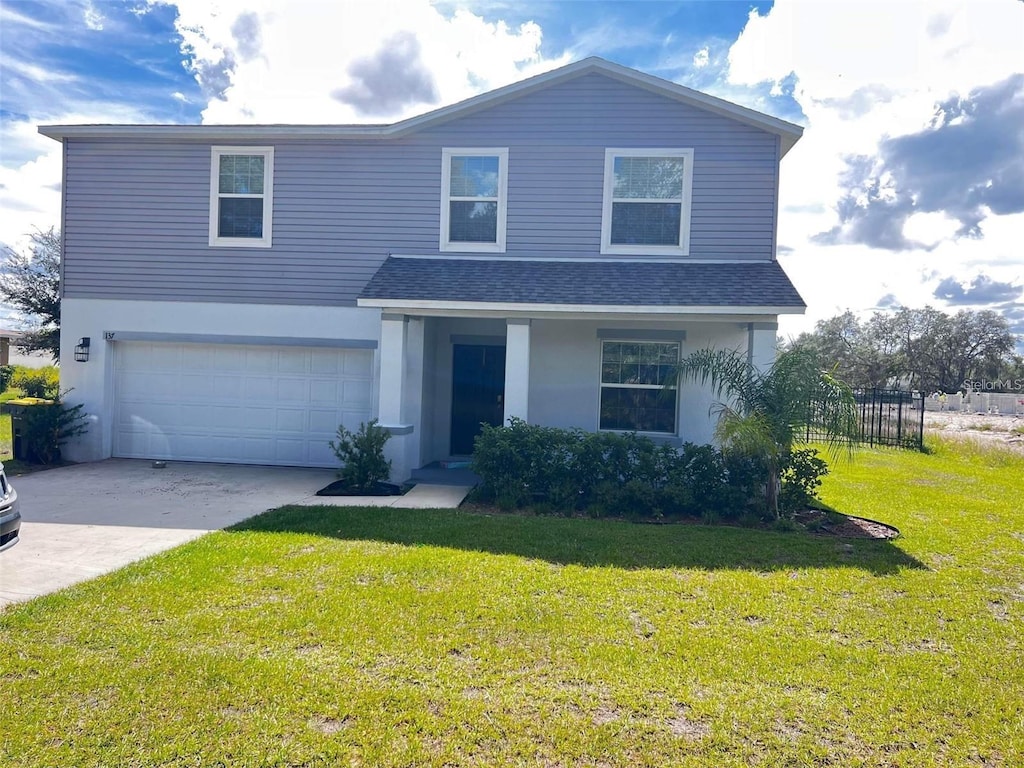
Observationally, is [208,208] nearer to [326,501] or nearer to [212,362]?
[212,362]

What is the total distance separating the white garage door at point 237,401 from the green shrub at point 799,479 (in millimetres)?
6662

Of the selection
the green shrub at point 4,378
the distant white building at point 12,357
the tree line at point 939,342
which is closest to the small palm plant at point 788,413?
the green shrub at point 4,378

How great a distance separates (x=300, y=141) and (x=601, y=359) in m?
6.34

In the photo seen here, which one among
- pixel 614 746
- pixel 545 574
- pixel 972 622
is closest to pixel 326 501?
pixel 545 574

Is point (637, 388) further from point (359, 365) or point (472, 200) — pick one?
point (359, 365)

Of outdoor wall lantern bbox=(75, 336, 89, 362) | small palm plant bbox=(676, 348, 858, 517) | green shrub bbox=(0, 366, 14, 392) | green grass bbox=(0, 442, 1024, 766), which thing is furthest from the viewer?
green shrub bbox=(0, 366, 14, 392)

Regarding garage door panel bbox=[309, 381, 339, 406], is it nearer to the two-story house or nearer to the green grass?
the two-story house

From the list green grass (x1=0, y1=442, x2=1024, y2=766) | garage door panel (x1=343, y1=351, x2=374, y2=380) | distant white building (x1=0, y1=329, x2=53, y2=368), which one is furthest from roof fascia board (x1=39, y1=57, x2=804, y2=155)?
distant white building (x1=0, y1=329, x2=53, y2=368)

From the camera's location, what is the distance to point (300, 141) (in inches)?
424

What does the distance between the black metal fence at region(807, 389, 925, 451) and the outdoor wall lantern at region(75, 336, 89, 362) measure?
54.7 ft

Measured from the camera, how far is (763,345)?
9039 millimetres

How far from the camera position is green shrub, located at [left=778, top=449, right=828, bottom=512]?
8008 mm

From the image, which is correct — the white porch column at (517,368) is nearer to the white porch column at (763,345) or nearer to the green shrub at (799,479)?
the white porch column at (763,345)

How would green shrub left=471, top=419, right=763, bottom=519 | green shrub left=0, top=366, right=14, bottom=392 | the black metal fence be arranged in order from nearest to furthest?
green shrub left=471, top=419, right=763, bottom=519, the black metal fence, green shrub left=0, top=366, right=14, bottom=392
